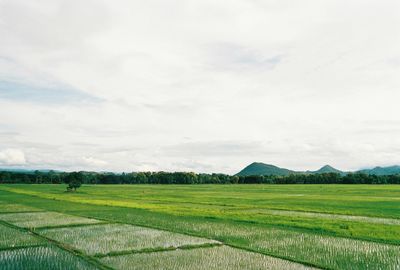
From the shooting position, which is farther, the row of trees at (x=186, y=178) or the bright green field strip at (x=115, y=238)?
the row of trees at (x=186, y=178)

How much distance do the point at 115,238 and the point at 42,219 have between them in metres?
8.38

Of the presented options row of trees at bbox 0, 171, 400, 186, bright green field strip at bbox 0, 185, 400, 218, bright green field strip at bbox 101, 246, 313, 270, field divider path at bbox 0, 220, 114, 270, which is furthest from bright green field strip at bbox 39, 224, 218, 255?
row of trees at bbox 0, 171, 400, 186

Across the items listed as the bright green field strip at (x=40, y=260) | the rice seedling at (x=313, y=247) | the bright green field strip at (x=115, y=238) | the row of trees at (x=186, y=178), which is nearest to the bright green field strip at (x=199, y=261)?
the rice seedling at (x=313, y=247)

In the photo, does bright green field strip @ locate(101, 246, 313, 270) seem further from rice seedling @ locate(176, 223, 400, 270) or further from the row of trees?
the row of trees

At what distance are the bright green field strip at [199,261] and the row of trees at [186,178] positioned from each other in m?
82.4

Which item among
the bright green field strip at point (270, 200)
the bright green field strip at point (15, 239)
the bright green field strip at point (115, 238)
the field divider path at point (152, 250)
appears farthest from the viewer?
the bright green field strip at point (270, 200)

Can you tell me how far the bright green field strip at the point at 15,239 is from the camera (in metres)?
14.7

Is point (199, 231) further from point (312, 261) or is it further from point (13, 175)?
point (13, 175)

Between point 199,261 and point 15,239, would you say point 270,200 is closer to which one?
point 15,239

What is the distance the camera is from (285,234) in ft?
55.3

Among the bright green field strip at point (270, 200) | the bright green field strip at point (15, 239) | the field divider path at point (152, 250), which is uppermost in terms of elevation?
the bright green field strip at point (270, 200)

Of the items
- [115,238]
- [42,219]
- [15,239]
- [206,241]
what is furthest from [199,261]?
[42,219]

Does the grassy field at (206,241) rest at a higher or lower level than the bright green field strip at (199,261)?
higher

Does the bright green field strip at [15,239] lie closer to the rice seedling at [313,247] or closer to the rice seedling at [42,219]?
the rice seedling at [42,219]
